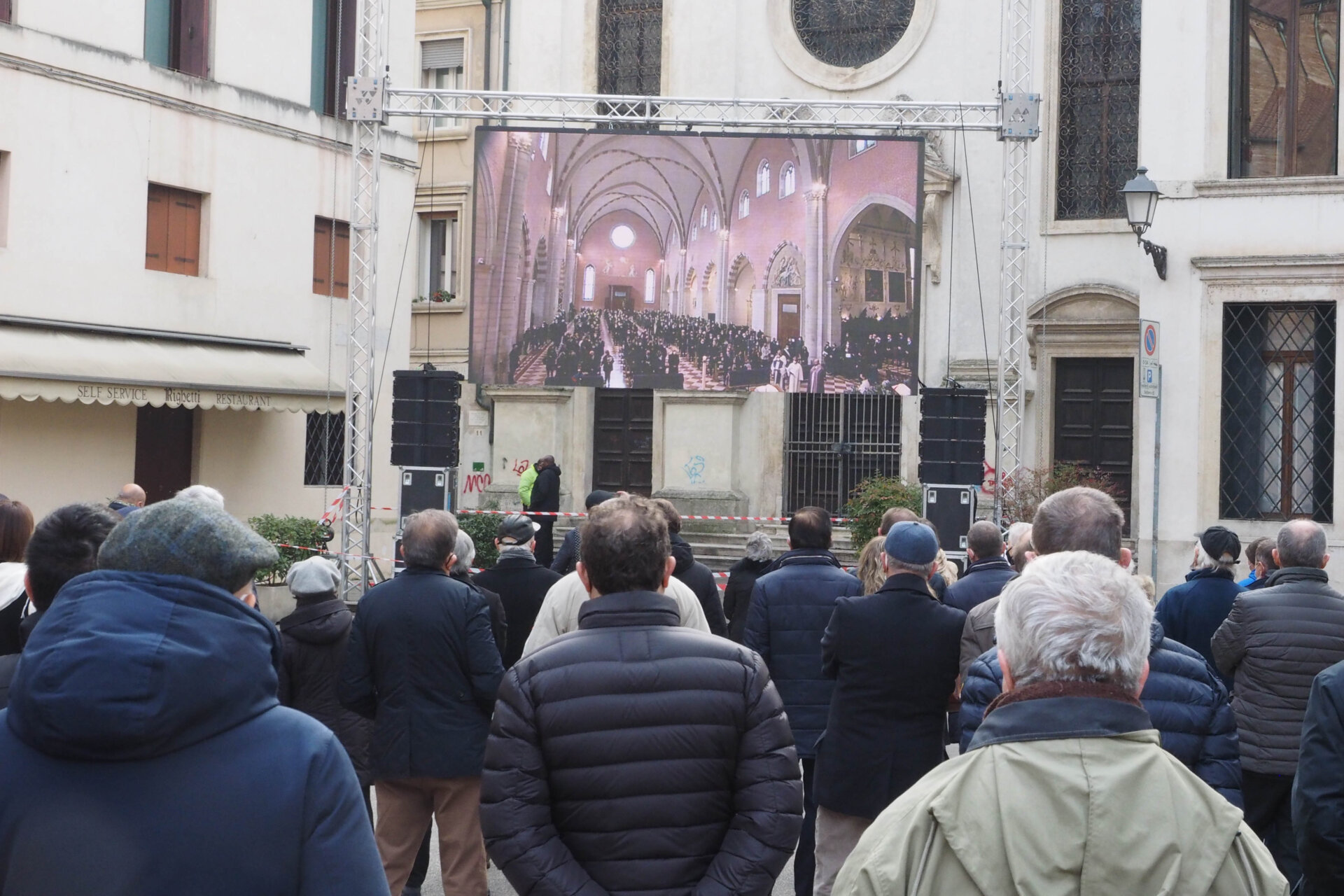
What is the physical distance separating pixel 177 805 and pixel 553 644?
5.36 ft

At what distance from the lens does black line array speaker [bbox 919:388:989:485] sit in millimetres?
15656

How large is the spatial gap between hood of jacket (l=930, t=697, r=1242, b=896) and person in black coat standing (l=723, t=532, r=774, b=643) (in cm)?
706

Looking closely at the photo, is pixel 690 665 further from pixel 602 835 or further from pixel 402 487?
pixel 402 487

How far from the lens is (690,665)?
389 centimetres

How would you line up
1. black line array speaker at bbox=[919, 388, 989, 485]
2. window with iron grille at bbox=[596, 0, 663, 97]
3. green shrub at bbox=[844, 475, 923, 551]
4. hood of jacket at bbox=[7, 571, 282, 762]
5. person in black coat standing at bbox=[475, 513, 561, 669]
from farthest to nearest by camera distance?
window with iron grille at bbox=[596, 0, 663, 97] < green shrub at bbox=[844, 475, 923, 551] < black line array speaker at bbox=[919, 388, 989, 485] < person in black coat standing at bbox=[475, 513, 561, 669] < hood of jacket at bbox=[7, 571, 282, 762]

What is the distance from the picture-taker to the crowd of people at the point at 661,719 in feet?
7.82

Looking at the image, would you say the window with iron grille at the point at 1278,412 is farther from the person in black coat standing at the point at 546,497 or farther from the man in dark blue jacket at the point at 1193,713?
the man in dark blue jacket at the point at 1193,713

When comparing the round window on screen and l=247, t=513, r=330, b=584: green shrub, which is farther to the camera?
the round window on screen

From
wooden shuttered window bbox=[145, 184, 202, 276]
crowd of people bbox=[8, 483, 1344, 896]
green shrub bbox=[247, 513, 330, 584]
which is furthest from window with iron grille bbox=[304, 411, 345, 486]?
crowd of people bbox=[8, 483, 1344, 896]

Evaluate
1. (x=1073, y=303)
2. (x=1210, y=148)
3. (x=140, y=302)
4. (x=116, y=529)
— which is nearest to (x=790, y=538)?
(x=116, y=529)

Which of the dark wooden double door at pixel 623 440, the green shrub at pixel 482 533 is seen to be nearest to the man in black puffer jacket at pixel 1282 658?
the green shrub at pixel 482 533

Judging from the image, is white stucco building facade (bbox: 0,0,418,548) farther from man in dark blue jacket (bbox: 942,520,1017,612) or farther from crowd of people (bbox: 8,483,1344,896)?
man in dark blue jacket (bbox: 942,520,1017,612)

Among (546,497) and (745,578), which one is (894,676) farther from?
(546,497)

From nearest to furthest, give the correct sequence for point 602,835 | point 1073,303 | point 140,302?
point 602,835
point 140,302
point 1073,303
